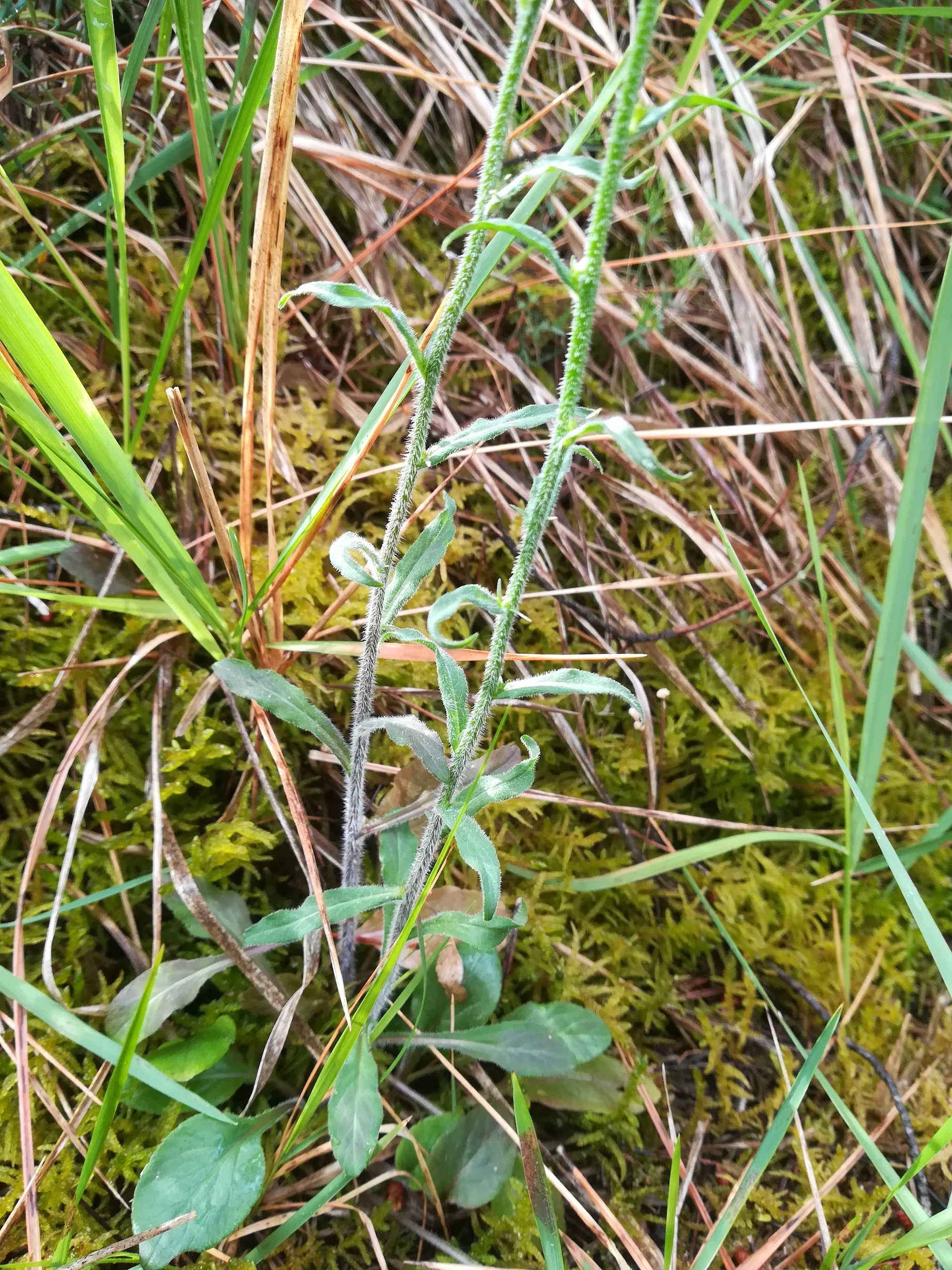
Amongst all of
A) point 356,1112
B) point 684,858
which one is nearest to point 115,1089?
point 356,1112

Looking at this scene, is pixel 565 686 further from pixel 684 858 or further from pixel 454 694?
pixel 684 858

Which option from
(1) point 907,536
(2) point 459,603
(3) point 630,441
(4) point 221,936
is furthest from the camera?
(1) point 907,536

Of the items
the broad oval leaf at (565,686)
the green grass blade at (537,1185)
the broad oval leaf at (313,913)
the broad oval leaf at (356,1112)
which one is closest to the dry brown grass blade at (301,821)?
the broad oval leaf at (313,913)

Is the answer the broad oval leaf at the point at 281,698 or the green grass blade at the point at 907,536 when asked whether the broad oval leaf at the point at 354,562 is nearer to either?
the broad oval leaf at the point at 281,698

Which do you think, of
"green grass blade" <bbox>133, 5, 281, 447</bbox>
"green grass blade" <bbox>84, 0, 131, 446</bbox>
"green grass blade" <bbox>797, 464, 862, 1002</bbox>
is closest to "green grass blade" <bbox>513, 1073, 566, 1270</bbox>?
"green grass blade" <bbox>797, 464, 862, 1002</bbox>

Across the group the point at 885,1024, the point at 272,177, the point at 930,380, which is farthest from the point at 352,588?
the point at 885,1024

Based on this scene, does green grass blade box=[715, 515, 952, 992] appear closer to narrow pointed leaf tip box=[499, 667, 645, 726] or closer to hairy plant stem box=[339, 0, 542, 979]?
narrow pointed leaf tip box=[499, 667, 645, 726]
